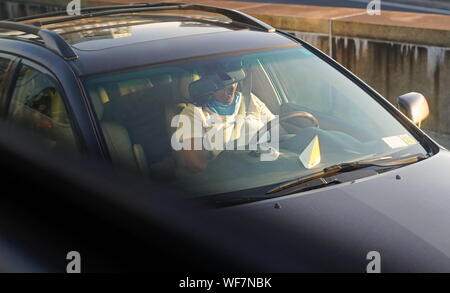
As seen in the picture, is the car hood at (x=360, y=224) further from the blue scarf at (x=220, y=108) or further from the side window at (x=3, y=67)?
the side window at (x=3, y=67)

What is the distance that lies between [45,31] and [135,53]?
1.68 feet

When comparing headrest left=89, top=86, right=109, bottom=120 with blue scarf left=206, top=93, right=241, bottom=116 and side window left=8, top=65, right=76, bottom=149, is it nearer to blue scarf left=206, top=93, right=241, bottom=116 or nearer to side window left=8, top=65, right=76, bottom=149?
side window left=8, top=65, right=76, bottom=149

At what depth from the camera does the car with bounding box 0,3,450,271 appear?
3607 millimetres

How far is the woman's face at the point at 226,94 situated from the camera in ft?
14.6

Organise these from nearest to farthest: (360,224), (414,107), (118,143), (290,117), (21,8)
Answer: (360,224)
(118,143)
(290,117)
(414,107)
(21,8)

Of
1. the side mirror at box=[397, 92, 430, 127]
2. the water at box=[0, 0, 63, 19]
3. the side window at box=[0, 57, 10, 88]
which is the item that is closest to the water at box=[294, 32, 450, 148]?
the side mirror at box=[397, 92, 430, 127]

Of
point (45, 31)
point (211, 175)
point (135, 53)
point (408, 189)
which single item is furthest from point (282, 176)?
point (45, 31)

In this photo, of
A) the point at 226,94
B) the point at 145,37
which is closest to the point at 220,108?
the point at 226,94

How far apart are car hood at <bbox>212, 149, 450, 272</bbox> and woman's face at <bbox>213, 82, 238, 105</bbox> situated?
0.86 m

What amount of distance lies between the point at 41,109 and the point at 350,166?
1.53 meters

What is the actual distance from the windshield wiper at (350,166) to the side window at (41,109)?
0.99 meters

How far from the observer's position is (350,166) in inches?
162

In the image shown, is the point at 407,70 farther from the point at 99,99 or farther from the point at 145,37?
the point at 99,99

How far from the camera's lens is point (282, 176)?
4.00 m
